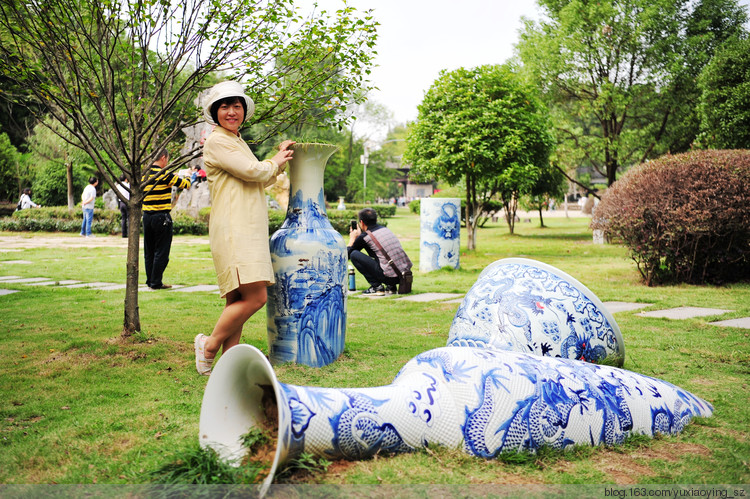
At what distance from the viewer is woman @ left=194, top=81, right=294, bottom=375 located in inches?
150

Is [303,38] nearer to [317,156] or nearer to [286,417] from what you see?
[317,156]

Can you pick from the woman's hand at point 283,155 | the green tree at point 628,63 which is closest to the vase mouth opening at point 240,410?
the woman's hand at point 283,155

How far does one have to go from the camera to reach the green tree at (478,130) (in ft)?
41.1

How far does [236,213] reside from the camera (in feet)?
12.6

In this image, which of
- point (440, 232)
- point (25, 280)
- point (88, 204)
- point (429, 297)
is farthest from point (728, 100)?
point (88, 204)

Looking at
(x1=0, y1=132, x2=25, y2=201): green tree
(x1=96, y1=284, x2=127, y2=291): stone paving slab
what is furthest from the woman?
(x1=0, y1=132, x2=25, y2=201): green tree

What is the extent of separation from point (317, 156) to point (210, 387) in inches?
83.8

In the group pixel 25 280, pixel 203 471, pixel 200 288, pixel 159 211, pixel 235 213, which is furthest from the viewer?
pixel 25 280

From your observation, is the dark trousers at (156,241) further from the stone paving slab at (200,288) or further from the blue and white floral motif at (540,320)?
the blue and white floral motif at (540,320)

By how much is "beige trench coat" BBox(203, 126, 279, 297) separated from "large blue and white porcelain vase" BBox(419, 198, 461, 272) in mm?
6991

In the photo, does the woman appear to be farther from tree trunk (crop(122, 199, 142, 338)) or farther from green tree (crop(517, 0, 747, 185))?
green tree (crop(517, 0, 747, 185))

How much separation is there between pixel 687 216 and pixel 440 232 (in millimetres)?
4051

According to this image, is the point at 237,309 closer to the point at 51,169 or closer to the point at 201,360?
the point at 201,360

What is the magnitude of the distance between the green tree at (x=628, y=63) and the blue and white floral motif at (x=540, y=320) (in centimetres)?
1565
